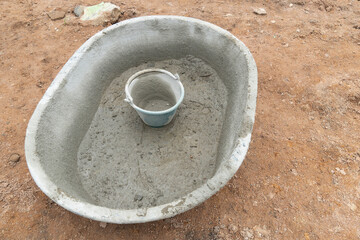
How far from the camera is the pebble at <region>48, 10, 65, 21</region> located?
13.0ft

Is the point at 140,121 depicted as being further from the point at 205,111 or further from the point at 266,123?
the point at 266,123

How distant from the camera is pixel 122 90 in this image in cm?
271

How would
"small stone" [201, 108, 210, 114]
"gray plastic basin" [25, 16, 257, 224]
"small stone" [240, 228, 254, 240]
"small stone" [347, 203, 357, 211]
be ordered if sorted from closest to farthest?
"gray plastic basin" [25, 16, 257, 224]
"small stone" [240, 228, 254, 240]
"small stone" [347, 203, 357, 211]
"small stone" [201, 108, 210, 114]

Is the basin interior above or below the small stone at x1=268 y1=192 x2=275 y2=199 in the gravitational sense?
above

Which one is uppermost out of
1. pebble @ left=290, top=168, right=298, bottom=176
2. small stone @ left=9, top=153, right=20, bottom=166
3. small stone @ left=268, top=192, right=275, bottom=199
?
pebble @ left=290, top=168, right=298, bottom=176

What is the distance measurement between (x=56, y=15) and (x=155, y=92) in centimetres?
269

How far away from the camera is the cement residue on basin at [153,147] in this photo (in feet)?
6.62

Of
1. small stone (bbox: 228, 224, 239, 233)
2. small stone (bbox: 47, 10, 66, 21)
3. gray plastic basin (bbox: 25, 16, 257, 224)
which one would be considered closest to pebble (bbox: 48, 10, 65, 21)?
small stone (bbox: 47, 10, 66, 21)

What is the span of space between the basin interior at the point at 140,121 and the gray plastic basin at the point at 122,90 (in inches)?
0.4

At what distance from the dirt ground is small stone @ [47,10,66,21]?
0.09m

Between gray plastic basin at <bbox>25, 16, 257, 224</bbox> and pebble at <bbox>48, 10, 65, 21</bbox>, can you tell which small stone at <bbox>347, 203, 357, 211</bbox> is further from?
pebble at <bbox>48, 10, 65, 21</bbox>

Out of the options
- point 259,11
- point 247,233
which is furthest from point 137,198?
point 259,11

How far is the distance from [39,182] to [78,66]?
3.78 feet

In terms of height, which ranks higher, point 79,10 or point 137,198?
point 79,10
